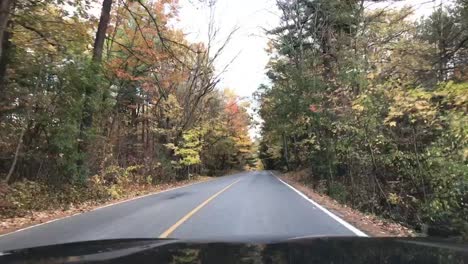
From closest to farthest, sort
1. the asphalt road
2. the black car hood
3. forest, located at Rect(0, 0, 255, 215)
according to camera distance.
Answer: the black car hood < the asphalt road < forest, located at Rect(0, 0, 255, 215)

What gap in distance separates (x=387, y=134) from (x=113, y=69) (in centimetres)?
1459

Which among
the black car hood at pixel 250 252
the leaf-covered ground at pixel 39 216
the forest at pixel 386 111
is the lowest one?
the leaf-covered ground at pixel 39 216

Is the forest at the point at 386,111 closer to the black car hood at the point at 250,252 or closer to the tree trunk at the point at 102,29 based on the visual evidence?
the black car hood at the point at 250,252

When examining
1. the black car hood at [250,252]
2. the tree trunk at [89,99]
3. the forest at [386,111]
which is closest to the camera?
the black car hood at [250,252]

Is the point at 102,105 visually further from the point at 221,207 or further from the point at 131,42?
the point at 131,42

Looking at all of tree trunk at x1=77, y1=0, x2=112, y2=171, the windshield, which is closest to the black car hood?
the windshield

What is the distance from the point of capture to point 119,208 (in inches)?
615

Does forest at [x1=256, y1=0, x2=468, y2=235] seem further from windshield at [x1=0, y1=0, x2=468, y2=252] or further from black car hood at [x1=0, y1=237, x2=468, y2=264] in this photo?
black car hood at [x1=0, y1=237, x2=468, y2=264]

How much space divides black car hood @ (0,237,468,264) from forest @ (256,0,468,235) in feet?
16.0

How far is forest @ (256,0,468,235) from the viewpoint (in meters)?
11.4

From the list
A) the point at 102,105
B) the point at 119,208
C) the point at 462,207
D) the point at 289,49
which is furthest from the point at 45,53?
the point at 289,49

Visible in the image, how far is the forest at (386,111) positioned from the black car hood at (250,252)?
4.89 metres

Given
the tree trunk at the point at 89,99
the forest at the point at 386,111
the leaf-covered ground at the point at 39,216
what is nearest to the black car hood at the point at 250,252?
the forest at the point at 386,111

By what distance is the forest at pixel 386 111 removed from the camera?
11359 millimetres
